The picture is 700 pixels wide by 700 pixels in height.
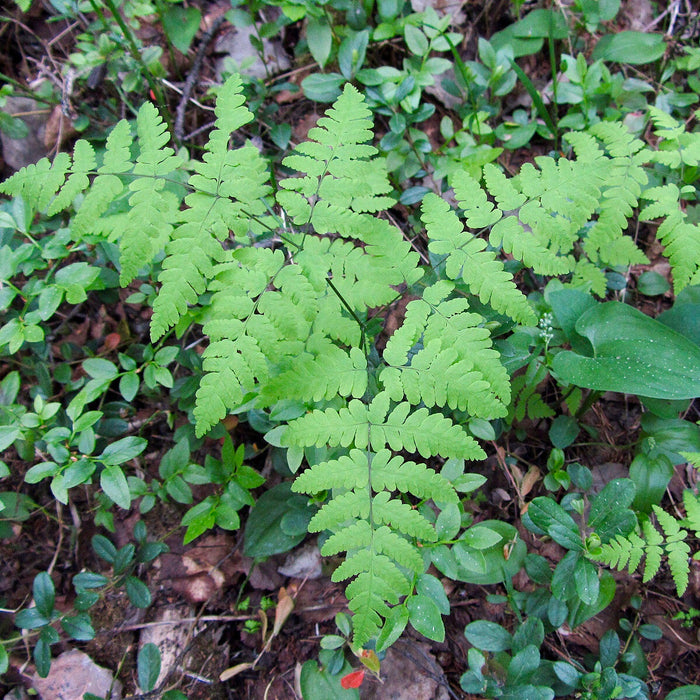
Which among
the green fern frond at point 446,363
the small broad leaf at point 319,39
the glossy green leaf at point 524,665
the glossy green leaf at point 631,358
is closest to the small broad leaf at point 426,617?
the glossy green leaf at point 524,665

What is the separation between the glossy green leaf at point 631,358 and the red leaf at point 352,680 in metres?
1.52

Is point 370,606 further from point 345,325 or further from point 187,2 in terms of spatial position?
point 187,2

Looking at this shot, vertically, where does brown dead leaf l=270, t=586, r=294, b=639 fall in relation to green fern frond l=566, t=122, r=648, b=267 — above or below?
below

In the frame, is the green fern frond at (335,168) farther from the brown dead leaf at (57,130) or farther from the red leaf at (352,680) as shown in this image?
the brown dead leaf at (57,130)

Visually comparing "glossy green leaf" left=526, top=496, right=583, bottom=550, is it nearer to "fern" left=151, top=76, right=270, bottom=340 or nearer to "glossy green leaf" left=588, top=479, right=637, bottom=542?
"glossy green leaf" left=588, top=479, right=637, bottom=542

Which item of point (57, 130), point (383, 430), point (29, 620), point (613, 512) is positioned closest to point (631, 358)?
point (613, 512)

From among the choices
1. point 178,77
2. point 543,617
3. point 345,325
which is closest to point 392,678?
point 543,617

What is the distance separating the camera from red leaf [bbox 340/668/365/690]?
2.15 meters

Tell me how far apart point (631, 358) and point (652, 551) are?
0.78 metres

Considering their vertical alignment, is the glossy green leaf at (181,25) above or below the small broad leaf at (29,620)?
above

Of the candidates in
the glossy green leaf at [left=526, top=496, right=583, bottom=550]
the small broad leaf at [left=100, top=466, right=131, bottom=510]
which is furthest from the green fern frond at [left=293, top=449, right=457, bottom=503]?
the small broad leaf at [left=100, top=466, right=131, bottom=510]

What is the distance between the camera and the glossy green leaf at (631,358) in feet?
6.66

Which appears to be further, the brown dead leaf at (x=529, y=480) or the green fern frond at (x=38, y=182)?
the brown dead leaf at (x=529, y=480)

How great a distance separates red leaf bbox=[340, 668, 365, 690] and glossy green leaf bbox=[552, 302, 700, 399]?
1524 millimetres
